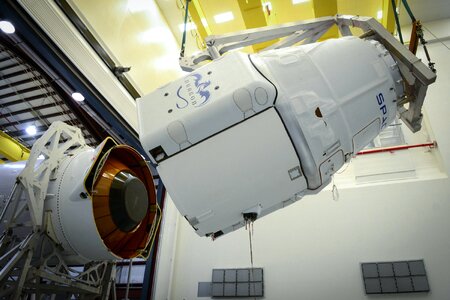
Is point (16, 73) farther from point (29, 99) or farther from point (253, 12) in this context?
point (253, 12)

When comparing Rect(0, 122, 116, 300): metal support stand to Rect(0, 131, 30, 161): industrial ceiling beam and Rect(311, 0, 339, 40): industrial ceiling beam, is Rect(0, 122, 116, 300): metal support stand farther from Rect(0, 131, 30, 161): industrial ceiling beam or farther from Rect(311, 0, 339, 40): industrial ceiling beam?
Rect(0, 131, 30, 161): industrial ceiling beam

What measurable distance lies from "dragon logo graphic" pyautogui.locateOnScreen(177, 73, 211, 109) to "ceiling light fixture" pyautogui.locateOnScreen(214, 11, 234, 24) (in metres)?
4.46

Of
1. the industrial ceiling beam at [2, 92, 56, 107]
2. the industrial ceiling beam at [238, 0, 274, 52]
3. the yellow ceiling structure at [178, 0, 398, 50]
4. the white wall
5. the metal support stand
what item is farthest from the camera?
the industrial ceiling beam at [2, 92, 56, 107]

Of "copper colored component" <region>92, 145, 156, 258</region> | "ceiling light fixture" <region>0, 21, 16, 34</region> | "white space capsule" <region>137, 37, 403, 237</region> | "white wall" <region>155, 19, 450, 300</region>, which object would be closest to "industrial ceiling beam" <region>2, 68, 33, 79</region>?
"ceiling light fixture" <region>0, 21, 16, 34</region>

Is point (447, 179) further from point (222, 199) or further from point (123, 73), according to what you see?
point (123, 73)

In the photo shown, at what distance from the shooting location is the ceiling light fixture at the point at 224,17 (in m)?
5.64

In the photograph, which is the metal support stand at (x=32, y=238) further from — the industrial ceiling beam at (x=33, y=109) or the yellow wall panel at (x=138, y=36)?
the industrial ceiling beam at (x=33, y=109)

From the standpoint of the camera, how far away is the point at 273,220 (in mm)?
5281

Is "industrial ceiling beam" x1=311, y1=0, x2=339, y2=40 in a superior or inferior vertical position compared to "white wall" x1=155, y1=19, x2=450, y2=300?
superior

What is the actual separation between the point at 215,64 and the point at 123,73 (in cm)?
328

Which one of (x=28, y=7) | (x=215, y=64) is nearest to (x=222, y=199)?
(x=215, y=64)

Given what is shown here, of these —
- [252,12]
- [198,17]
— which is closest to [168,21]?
[198,17]

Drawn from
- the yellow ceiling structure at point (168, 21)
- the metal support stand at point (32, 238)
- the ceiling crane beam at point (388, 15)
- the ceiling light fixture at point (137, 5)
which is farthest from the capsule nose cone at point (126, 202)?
the ceiling crane beam at point (388, 15)

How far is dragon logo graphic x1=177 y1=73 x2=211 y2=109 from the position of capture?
161 centimetres
